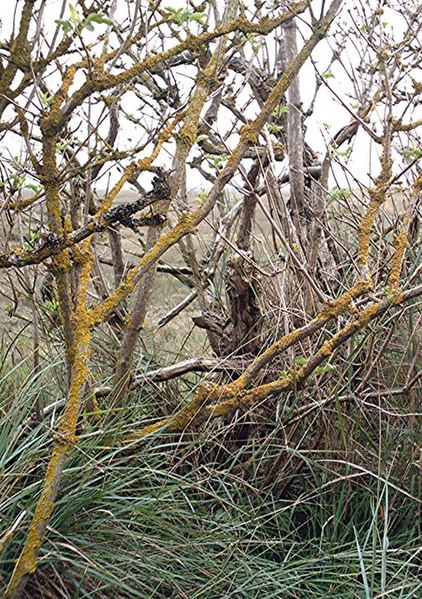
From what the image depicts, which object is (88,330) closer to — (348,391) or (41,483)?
(41,483)

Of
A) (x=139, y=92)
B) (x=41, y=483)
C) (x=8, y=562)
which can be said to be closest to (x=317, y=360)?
(x=41, y=483)

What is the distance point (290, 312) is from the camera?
10.2ft

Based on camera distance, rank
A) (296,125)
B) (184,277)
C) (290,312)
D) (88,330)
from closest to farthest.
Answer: (88,330) → (290,312) → (296,125) → (184,277)

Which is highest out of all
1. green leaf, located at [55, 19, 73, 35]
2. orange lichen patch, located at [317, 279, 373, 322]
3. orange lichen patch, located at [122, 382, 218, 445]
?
A: green leaf, located at [55, 19, 73, 35]

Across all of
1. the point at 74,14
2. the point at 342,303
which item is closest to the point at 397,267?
the point at 342,303

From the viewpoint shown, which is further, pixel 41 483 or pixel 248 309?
pixel 248 309

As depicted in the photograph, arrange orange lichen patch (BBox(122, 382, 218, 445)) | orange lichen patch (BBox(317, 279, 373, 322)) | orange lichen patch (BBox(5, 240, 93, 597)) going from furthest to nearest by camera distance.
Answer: orange lichen patch (BBox(122, 382, 218, 445))
orange lichen patch (BBox(317, 279, 373, 322))
orange lichen patch (BBox(5, 240, 93, 597))

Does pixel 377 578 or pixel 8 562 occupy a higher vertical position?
pixel 8 562

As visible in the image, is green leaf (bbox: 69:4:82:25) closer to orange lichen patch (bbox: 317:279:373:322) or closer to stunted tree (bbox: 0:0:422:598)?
stunted tree (bbox: 0:0:422:598)

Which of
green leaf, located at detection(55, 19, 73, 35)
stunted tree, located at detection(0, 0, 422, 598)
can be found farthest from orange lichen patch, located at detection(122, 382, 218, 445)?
green leaf, located at detection(55, 19, 73, 35)

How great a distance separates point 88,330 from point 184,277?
202cm

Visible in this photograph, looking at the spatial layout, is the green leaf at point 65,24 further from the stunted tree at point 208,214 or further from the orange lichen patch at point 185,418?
the orange lichen patch at point 185,418

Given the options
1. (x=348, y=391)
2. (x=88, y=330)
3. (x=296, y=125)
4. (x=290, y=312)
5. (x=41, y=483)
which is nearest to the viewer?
(x=88, y=330)

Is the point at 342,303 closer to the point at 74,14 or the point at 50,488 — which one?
the point at 50,488
